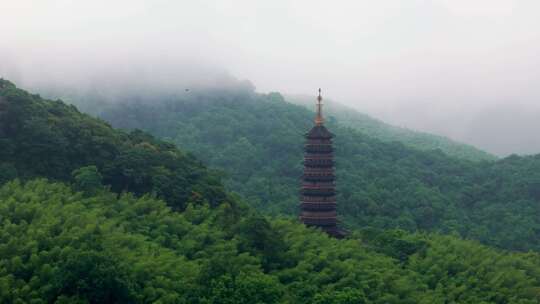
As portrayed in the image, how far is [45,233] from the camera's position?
34.3m

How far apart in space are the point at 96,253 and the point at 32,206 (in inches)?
247

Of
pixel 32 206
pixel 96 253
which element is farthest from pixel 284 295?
pixel 32 206

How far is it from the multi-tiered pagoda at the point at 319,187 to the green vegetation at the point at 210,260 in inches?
86.4

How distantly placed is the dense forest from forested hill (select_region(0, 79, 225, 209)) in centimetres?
6

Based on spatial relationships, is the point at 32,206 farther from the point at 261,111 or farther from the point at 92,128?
the point at 261,111

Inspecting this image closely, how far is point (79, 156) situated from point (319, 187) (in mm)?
12493

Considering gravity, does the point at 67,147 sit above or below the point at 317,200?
above

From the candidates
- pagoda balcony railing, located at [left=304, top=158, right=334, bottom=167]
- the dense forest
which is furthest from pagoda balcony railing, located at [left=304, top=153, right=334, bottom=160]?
the dense forest

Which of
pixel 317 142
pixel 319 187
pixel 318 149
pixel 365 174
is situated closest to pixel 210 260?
pixel 319 187

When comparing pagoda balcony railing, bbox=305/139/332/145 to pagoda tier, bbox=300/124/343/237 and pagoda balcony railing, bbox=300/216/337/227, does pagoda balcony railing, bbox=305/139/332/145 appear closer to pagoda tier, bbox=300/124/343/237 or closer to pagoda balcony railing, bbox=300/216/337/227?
pagoda tier, bbox=300/124/343/237

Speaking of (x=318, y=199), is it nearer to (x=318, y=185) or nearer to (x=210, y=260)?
(x=318, y=185)

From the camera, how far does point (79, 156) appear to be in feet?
148

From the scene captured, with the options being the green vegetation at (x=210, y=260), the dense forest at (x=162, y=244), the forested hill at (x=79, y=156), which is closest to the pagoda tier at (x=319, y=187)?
the dense forest at (x=162, y=244)

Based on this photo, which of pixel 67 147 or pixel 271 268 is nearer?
pixel 271 268
